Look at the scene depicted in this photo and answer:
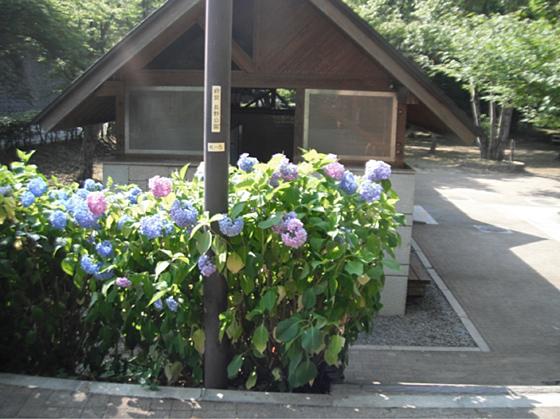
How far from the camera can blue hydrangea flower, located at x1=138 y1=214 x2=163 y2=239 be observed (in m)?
3.60

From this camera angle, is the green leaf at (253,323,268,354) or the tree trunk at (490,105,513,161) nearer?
the green leaf at (253,323,268,354)

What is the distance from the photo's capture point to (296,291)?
379 centimetres

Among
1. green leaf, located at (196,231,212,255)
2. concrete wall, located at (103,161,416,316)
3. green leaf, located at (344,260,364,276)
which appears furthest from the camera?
concrete wall, located at (103,161,416,316)

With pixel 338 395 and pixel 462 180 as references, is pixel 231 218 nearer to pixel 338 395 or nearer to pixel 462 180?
pixel 338 395

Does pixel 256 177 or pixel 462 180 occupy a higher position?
pixel 256 177

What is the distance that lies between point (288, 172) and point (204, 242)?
2.32 ft

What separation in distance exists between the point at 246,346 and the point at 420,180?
17.1 m

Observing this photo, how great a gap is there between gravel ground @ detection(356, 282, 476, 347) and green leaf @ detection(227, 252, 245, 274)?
3.22 m

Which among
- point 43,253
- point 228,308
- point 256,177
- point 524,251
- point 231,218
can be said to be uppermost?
point 256,177

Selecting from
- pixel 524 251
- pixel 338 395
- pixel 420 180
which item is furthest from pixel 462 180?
pixel 338 395

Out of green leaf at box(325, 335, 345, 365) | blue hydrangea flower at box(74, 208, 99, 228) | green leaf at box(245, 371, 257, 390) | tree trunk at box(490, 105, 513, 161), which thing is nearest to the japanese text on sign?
blue hydrangea flower at box(74, 208, 99, 228)

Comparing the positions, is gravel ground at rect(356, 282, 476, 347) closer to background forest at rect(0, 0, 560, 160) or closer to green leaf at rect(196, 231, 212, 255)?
background forest at rect(0, 0, 560, 160)

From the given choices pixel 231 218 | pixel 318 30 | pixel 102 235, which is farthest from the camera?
pixel 318 30

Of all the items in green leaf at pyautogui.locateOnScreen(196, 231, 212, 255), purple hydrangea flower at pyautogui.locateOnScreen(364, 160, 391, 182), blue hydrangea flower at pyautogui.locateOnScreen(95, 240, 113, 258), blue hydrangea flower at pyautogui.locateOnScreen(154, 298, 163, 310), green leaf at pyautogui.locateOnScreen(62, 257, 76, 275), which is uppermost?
purple hydrangea flower at pyautogui.locateOnScreen(364, 160, 391, 182)
